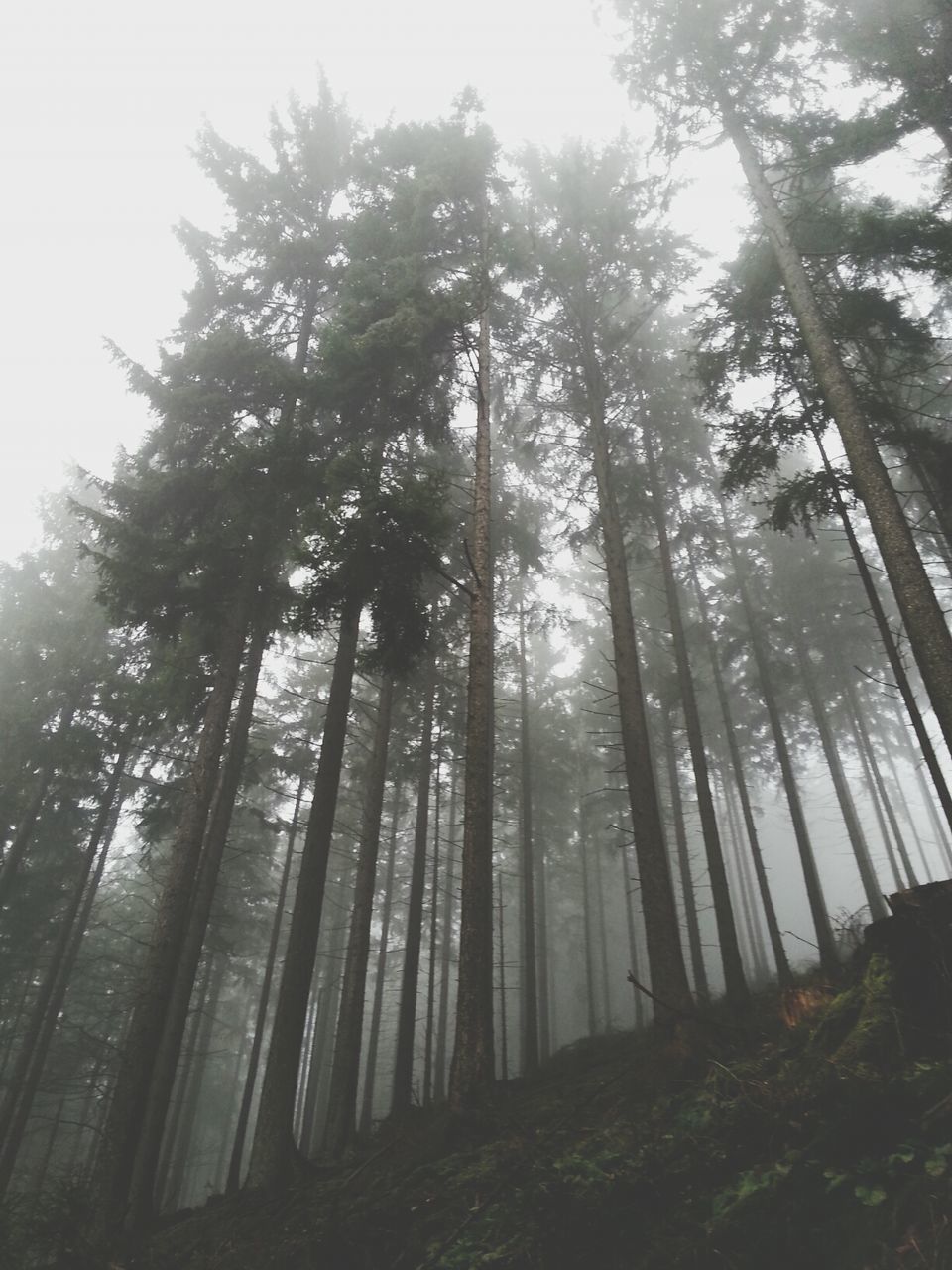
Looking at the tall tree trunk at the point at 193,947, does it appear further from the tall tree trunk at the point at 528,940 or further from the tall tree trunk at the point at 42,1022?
the tall tree trunk at the point at 528,940

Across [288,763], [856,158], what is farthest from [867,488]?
[288,763]

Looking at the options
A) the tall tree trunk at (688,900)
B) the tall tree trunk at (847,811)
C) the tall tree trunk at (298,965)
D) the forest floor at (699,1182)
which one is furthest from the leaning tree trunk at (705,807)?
the tall tree trunk at (298,965)

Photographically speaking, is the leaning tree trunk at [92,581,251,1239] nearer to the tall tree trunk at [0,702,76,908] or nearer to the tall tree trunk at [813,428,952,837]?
the tall tree trunk at [0,702,76,908]

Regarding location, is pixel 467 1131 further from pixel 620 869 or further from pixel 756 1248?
pixel 620 869

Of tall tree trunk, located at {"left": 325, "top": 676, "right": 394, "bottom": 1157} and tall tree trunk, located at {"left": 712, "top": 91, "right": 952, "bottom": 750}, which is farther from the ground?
tall tree trunk, located at {"left": 712, "top": 91, "right": 952, "bottom": 750}

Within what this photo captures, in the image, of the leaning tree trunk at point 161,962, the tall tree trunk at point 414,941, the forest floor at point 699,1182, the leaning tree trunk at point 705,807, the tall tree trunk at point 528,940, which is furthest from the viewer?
the tall tree trunk at point 528,940

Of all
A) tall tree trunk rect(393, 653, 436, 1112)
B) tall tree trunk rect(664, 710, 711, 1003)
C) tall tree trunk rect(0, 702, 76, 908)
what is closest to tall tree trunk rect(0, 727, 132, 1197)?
tall tree trunk rect(0, 702, 76, 908)

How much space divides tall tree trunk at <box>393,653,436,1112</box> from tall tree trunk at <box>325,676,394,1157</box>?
133cm

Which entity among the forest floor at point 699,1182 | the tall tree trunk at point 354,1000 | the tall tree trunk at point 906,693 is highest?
the tall tree trunk at point 906,693

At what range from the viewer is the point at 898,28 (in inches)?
437

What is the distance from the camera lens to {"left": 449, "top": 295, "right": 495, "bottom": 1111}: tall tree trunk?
6.95 metres

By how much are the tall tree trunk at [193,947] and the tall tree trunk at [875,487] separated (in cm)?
1090

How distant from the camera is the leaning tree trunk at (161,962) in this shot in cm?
824

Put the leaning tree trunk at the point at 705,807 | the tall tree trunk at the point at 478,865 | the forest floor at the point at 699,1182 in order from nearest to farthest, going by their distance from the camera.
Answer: the forest floor at the point at 699,1182, the tall tree trunk at the point at 478,865, the leaning tree trunk at the point at 705,807
